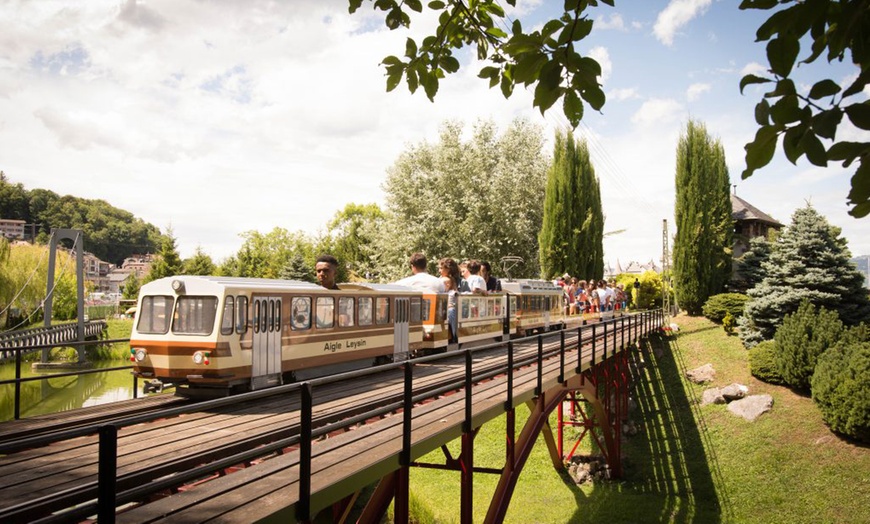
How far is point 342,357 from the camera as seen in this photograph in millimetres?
11750

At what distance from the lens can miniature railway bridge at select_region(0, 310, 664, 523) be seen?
3629 millimetres

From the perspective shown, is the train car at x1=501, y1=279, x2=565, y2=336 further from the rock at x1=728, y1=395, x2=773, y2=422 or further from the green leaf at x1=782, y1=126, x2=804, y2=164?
the green leaf at x1=782, y1=126, x2=804, y2=164

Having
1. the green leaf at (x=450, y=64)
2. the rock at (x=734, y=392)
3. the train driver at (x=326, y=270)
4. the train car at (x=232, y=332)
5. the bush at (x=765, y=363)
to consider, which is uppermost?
the green leaf at (x=450, y=64)

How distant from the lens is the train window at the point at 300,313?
34.6 feet

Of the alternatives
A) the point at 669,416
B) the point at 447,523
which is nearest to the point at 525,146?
the point at 669,416

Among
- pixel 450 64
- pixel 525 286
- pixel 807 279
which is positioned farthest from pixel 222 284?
pixel 807 279

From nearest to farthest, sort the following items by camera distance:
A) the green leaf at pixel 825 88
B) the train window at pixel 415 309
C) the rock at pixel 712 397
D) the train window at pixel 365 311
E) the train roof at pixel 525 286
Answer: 1. the green leaf at pixel 825 88
2. the train window at pixel 365 311
3. the train window at pixel 415 309
4. the train roof at pixel 525 286
5. the rock at pixel 712 397

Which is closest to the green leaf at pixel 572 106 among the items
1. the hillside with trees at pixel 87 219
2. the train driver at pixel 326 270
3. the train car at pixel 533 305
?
the train driver at pixel 326 270

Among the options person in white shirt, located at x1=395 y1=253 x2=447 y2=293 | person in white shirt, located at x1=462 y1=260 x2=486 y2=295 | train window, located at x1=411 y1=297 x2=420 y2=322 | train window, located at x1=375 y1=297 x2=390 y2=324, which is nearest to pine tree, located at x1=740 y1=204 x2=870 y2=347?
person in white shirt, located at x1=462 y1=260 x2=486 y2=295

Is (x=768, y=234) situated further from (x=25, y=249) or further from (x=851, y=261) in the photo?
(x=25, y=249)

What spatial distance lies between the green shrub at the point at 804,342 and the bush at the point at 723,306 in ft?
25.5

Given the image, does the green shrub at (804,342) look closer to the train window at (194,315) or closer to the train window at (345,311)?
the train window at (345,311)

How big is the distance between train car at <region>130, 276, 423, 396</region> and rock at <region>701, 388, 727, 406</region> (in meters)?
17.4

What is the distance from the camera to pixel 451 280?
1566 centimetres
